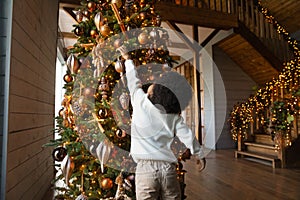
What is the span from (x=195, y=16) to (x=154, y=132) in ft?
13.9

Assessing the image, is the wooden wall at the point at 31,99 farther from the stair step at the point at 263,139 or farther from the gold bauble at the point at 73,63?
the stair step at the point at 263,139

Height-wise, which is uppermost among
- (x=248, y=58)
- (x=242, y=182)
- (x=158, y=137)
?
→ (x=248, y=58)

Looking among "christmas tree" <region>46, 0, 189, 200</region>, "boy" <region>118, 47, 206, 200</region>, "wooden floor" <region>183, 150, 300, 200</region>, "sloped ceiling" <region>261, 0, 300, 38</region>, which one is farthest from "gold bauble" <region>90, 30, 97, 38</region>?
"sloped ceiling" <region>261, 0, 300, 38</region>

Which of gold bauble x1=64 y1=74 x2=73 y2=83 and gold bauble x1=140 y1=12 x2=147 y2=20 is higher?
gold bauble x1=140 y1=12 x2=147 y2=20

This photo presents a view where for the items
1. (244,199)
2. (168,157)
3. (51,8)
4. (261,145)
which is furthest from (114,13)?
(261,145)

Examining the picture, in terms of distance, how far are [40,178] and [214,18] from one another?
4.63m

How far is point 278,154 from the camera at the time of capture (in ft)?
13.4

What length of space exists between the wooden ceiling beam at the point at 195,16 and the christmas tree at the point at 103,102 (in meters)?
2.98

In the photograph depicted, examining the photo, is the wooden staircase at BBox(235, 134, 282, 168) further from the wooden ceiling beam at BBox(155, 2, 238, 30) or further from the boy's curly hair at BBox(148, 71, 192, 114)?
the boy's curly hair at BBox(148, 71, 192, 114)

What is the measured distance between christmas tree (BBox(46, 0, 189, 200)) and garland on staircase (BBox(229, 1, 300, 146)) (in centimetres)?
330

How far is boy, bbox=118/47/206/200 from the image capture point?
1265mm

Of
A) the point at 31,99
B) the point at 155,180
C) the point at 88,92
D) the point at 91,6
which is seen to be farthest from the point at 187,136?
the point at 31,99

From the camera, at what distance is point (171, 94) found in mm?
1314

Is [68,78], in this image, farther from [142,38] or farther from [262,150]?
[262,150]
